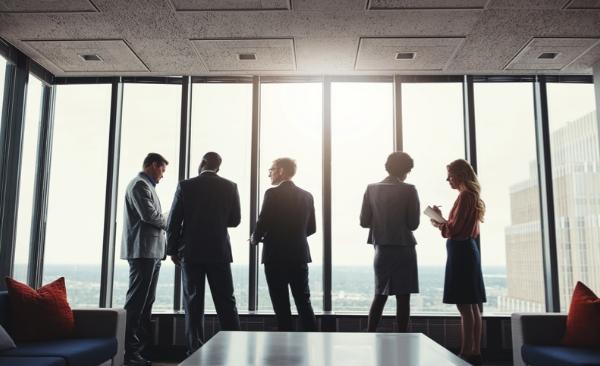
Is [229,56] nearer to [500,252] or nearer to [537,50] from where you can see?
[537,50]

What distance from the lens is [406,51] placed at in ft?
13.0

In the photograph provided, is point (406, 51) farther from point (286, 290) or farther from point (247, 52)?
point (286, 290)

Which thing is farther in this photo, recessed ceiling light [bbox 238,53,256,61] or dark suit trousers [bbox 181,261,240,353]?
recessed ceiling light [bbox 238,53,256,61]

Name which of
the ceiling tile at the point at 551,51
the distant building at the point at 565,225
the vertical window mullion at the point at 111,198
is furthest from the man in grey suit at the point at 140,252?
the ceiling tile at the point at 551,51

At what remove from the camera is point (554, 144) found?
4.49 m

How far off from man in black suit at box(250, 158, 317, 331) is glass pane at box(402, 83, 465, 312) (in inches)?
59.7

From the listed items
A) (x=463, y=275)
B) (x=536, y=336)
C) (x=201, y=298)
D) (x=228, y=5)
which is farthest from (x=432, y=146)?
(x=201, y=298)

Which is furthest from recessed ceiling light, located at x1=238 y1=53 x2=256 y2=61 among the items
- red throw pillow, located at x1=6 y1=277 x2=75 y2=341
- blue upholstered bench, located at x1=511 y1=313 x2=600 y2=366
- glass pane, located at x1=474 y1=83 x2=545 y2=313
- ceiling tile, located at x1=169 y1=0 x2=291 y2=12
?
blue upholstered bench, located at x1=511 y1=313 x2=600 y2=366

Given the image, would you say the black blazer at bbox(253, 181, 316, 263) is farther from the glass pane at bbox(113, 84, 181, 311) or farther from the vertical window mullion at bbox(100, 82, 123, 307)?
the vertical window mullion at bbox(100, 82, 123, 307)

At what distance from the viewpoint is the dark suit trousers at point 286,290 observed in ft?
10.8

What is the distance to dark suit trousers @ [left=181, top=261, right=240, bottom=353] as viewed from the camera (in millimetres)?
3316

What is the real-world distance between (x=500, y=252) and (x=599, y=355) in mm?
2113

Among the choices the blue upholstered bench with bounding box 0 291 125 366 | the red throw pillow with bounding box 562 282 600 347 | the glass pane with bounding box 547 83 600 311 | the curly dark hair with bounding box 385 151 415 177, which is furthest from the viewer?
the glass pane with bounding box 547 83 600 311

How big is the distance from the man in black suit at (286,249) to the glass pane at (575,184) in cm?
246
